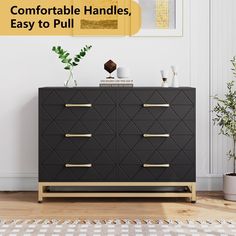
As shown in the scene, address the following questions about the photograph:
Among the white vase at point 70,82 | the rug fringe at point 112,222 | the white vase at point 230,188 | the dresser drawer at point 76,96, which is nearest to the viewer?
the rug fringe at point 112,222

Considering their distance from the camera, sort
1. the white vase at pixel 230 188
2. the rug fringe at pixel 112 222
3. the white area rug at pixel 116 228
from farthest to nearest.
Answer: the white vase at pixel 230 188 < the rug fringe at pixel 112 222 < the white area rug at pixel 116 228

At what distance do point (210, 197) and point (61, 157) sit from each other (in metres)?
1.16

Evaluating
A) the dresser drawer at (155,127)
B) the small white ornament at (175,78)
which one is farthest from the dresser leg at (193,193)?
the small white ornament at (175,78)

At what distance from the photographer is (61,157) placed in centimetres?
417

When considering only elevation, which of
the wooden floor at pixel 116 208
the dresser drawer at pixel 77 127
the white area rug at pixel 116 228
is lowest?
the white area rug at pixel 116 228

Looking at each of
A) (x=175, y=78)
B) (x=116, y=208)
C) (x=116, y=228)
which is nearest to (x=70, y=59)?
(x=175, y=78)

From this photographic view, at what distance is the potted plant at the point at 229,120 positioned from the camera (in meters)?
4.27

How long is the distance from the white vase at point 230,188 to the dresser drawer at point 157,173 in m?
0.30

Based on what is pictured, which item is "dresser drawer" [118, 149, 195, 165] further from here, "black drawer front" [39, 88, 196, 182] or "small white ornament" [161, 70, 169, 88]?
"small white ornament" [161, 70, 169, 88]

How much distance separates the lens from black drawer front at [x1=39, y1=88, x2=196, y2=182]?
4141 mm

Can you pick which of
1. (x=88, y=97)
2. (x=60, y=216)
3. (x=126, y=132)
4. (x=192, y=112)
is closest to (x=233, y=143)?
(x=192, y=112)

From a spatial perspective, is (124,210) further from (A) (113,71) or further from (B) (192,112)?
(A) (113,71)

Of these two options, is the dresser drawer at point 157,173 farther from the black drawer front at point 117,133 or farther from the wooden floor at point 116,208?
the wooden floor at point 116,208

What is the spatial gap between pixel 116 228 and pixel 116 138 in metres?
0.89
